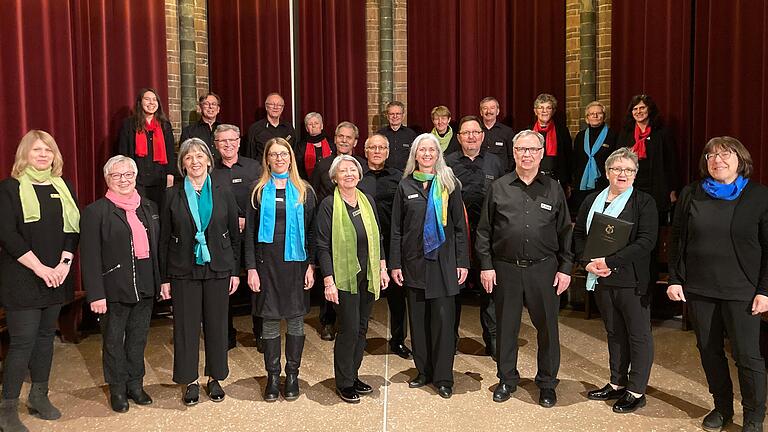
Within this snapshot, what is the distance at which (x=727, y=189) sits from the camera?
11.2 ft

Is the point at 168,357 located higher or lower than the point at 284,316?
lower

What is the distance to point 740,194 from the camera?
342 cm

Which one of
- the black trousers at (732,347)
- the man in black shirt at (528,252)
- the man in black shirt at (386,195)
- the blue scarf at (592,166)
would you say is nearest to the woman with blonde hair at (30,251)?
the man in black shirt at (386,195)

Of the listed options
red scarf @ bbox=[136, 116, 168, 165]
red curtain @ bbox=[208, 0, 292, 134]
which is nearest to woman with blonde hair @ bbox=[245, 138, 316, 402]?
red scarf @ bbox=[136, 116, 168, 165]

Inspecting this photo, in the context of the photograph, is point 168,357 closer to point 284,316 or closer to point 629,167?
point 284,316

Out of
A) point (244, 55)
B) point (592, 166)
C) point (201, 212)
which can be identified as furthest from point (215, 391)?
point (244, 55)

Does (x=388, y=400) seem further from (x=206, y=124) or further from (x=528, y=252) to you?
(x=206, y=124)

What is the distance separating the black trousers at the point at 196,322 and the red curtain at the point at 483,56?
3.90 metres

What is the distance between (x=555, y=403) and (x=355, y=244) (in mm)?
1419

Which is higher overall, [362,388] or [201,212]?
[201,212]

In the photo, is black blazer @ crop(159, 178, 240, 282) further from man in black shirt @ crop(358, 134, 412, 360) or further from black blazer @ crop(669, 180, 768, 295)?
black blazer @ crop(669, 180, 768, 295)

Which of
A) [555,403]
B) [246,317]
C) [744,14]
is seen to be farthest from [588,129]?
[246,317]

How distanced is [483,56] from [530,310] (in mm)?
3862

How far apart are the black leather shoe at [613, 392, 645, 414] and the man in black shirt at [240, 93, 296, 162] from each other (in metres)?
3.50
